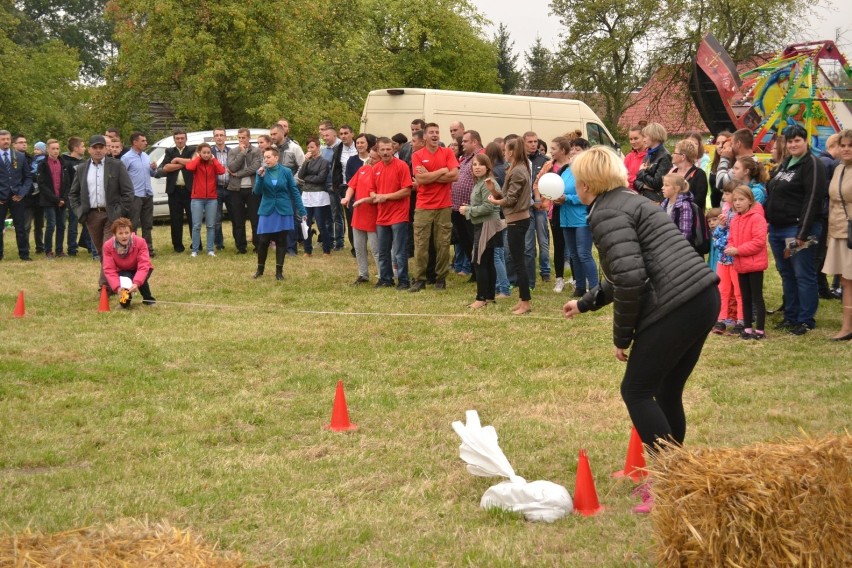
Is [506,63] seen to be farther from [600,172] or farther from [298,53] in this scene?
[600,172]

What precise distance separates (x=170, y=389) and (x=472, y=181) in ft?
19.3

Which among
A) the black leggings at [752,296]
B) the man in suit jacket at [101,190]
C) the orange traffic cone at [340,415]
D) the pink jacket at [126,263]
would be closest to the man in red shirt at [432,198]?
the pink jacket at [126,263]

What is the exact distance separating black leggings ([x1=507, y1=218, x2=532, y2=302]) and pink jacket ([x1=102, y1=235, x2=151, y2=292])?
4.39 metres

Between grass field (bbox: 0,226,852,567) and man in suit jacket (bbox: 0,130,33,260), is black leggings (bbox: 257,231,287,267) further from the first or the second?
man in suit jacket (bbox: 0,130,33,260)

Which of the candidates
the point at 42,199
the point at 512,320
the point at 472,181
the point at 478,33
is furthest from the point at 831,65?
the point at 478,33

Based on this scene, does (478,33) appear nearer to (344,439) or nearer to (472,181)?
(472,181)

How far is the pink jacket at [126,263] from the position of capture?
1180 cm

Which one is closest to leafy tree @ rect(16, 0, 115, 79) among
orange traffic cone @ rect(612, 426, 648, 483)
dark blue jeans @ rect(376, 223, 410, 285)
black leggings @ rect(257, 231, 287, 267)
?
black leggings @ rect(257, 231, 287, 267)

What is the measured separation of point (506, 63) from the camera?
79.1m

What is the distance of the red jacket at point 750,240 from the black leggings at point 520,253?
95.3 inches

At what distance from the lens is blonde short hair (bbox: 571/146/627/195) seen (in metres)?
5.07

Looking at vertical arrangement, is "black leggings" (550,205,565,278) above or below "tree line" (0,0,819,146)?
below

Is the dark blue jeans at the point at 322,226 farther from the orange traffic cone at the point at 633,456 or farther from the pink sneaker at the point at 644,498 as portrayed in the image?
the pink sneaker at the point at 644,498

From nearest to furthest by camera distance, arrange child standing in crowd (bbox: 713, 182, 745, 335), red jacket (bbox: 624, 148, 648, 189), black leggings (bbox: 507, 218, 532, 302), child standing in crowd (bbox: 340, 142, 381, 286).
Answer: child standing in crowd (bbox: 713, 182, 745, 335), black leggings (bbox: 507, 218, 532, 302), red jacket (bbox: 624, 148, 648, 189), child standing in crowd (bbox: 340, 142, 381, 286)
